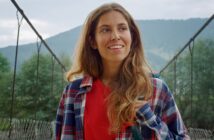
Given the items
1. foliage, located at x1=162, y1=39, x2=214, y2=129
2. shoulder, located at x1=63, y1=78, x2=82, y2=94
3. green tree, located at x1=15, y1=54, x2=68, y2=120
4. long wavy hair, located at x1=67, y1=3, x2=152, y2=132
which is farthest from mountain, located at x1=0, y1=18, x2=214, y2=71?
shoulder, located at x1=63, y1=78, x2=82, y2=94

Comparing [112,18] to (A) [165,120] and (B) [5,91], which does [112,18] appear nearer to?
(A) [165,120]

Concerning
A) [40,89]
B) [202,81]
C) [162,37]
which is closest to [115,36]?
[40,89]

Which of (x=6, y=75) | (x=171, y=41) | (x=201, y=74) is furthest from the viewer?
(x=171, y=41)

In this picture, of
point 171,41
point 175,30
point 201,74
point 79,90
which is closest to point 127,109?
point 79,90

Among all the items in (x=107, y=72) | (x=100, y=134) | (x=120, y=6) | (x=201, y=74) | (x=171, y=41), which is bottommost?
(x=100, y=134)

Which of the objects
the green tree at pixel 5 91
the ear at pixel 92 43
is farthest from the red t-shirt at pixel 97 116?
the green tree at pixel 5 91

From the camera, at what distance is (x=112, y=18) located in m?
1.58

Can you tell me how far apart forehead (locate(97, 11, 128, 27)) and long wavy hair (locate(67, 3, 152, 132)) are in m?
0.01

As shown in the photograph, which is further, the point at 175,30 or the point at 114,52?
the point at 175,30

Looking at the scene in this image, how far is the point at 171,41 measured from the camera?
10312cm

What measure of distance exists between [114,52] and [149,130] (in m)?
0.29

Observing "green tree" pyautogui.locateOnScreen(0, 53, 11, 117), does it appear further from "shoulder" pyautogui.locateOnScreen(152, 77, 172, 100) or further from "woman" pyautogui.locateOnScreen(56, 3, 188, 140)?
"shoulder" pyautogui.locateOnScreen(152, 77, 172, 100)

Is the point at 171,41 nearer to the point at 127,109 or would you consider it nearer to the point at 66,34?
the point at 66,34

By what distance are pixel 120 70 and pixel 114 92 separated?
0.35 ft
